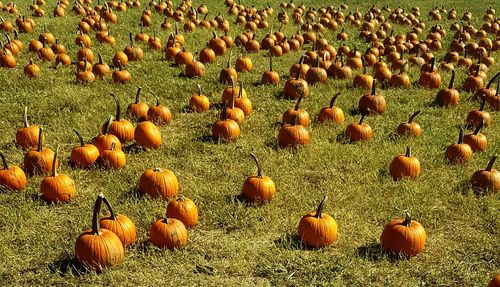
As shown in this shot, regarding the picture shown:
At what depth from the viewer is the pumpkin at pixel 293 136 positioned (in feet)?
25.0

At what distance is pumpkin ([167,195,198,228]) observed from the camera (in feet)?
18.4

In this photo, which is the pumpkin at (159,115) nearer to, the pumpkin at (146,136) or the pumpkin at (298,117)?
the pumpkin at (146,136)

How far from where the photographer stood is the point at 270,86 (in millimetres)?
10523

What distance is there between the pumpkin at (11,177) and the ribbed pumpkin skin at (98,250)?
178 centimetres

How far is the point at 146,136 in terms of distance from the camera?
7.50 meters

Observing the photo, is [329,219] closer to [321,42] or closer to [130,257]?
[130,257]

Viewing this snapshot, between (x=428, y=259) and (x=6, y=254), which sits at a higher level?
(x=428, y=259)

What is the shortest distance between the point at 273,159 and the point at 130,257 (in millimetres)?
→ 2699

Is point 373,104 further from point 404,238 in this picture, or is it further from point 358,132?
point 404,238

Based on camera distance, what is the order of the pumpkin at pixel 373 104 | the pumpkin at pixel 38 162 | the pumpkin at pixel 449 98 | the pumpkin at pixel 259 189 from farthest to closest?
the pumpkin at pixel 449 98 → the pumpkin at pixel 373 104 → the pumpkin at pixel 38 162 → the pumpkin at pixel 259 189

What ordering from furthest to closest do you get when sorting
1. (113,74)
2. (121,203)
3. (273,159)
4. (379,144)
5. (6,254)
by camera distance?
(113,74), (379,144), (273,159), (121,203), (6,254)

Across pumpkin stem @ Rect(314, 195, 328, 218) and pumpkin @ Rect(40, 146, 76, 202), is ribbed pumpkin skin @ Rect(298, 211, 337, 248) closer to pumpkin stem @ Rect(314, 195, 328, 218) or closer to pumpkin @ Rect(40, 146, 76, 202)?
pumpkin stem @ Rect(314, 195, 328, 218)

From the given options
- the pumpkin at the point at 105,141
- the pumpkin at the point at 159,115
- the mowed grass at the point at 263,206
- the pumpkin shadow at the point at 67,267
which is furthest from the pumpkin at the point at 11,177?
the pumpkin at the point at 159,115

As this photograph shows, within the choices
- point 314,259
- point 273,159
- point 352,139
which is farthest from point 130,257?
point 352,139
